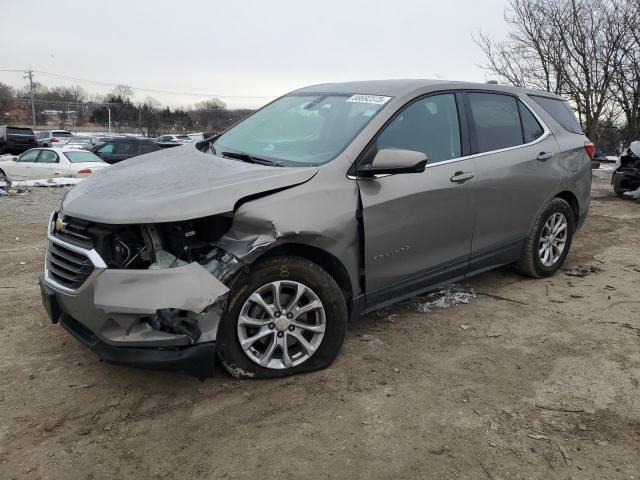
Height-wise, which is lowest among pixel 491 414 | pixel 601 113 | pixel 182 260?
pixel 491 414

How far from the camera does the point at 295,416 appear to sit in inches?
114

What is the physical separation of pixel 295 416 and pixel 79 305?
130cm

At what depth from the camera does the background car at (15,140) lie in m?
26.8

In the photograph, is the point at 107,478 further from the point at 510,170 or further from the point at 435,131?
the point at 510,170

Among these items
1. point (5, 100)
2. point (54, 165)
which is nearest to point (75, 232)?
point (54, 165)

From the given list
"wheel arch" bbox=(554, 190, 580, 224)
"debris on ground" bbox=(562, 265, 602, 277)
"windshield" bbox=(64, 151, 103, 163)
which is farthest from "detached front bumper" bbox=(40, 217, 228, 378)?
"windshield" bbox=(64, 151, 103, 163)

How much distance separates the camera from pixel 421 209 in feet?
12.2

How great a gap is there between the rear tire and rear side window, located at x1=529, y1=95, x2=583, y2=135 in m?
0.78

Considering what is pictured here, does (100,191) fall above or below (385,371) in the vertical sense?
above

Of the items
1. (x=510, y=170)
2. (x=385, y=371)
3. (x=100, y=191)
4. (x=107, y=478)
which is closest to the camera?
(x=107, y=478)

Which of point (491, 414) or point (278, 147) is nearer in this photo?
point (491, 414)

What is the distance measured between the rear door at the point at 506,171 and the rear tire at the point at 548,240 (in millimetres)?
127

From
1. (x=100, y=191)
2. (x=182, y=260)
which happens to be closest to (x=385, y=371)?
(x=182, y=260)

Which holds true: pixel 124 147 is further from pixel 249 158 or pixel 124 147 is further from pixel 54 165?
pixel 249 158
